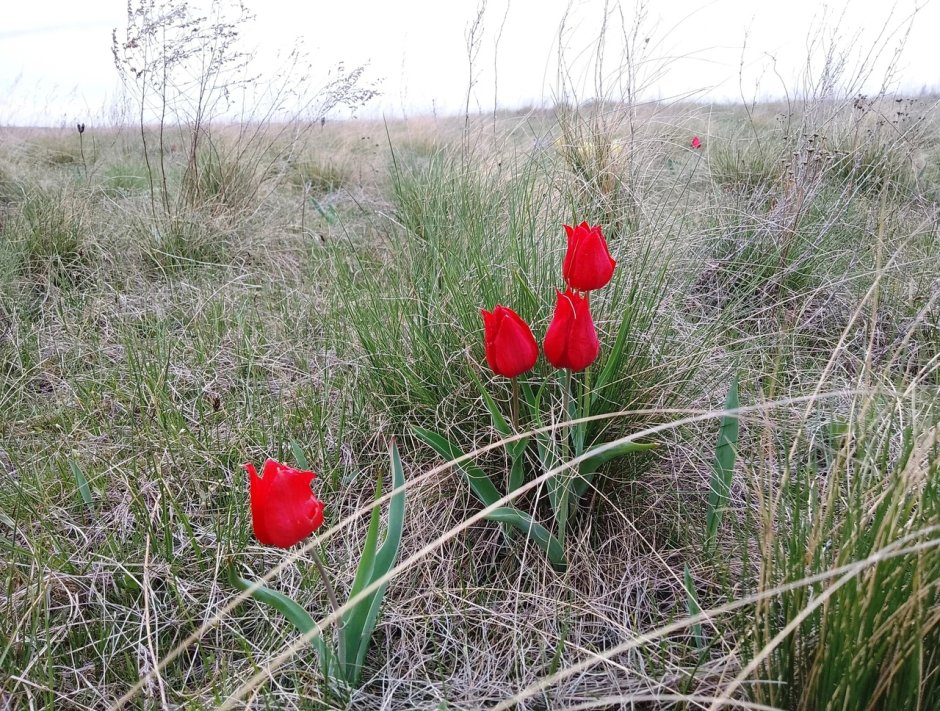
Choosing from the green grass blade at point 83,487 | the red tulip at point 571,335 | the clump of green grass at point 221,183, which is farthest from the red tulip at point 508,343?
the clump of green grass at point 221,183

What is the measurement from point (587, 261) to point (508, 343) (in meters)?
0.20

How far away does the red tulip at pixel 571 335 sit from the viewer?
37.9 inches

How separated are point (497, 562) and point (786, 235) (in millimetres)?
1571

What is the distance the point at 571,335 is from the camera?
38.3 inches

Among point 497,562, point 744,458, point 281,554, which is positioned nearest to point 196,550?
point 281,554

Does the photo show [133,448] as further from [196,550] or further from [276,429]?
[196,550]

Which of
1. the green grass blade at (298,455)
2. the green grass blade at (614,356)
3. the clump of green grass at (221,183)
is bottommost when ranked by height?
the green grass blade at (298,455)

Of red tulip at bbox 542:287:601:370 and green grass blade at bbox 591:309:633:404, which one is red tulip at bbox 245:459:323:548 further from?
green grass blade at bbox 591:309:633:404

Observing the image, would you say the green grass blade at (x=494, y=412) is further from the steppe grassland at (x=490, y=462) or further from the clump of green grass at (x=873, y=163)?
the clump of green grass at (x=873, y=163)

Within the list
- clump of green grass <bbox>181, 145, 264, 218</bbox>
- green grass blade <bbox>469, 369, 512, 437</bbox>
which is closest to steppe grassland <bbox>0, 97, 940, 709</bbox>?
green grass blade <bbox>469, 369, 512, 437</bbox>

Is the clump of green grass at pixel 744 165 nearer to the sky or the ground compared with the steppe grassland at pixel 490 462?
nearer to the sky

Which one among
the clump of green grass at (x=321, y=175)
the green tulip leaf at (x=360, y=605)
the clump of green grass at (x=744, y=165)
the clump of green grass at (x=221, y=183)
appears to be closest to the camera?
the green tulip leaf at (x=360, y=605)

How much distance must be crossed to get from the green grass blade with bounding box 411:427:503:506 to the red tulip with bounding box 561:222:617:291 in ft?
1.10

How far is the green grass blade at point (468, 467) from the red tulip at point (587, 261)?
33 centimetres
